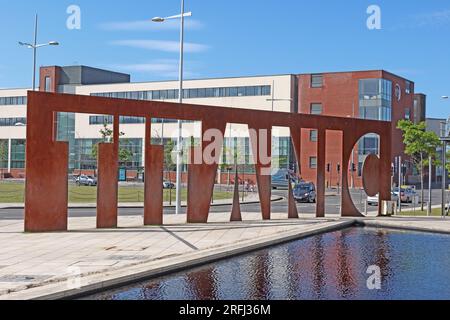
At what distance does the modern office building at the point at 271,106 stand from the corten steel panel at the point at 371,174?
3728 centimetres

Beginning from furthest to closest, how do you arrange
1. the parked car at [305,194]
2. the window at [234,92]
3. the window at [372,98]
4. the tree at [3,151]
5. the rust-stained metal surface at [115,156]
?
the tree at [3,151], the window at [234,92], the window at [372,98], the parked car at [305,194], the rust-stained metal surface at [115,156]

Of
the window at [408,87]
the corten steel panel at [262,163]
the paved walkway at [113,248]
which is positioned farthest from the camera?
the window at [408,87]

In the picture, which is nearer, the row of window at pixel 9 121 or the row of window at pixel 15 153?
the row of window at pixel 15 153

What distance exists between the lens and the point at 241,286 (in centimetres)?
1003

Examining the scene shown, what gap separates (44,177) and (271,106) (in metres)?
53.4

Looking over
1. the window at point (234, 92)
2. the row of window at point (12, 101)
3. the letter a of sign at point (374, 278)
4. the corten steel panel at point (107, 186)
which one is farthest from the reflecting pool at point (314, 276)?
the row of window at point (12, 101)

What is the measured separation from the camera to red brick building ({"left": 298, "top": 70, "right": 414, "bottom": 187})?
66.4 meters

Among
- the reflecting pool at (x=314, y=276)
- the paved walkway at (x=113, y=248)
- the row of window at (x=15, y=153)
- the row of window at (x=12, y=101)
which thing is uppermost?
the row of window at (x=12, y=101)

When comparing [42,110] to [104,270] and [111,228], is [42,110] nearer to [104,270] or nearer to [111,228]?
[111,228]

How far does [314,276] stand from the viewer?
434 inches

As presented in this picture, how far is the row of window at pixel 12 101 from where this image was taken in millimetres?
82938

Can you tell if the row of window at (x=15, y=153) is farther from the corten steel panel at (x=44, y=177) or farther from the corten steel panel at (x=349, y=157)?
the corten steel panel at (x=44, y=177)

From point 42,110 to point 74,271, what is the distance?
776cm
